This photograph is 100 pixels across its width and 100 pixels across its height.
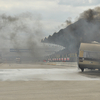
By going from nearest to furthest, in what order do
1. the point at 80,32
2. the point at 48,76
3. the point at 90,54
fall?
1. the point at 48,76
2. the point at 90,54
3. the point at 80,32

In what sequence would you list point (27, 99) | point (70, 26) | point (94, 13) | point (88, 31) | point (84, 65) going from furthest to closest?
point (70, 26) < point (88, 31) < point (94, 13) < point (84, 65) < point (27, 99)

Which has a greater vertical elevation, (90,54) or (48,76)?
(90,54)

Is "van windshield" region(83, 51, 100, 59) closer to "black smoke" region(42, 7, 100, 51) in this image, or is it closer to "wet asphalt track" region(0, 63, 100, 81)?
"wet asphalt track" region(0, 63, 100, 81)

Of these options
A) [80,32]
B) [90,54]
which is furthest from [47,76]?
[80,32]

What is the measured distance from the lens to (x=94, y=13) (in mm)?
74688

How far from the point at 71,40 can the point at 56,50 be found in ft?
36.4

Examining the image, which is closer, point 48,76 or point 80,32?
point 48,76

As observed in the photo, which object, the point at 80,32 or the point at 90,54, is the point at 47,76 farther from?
the point at 80,32

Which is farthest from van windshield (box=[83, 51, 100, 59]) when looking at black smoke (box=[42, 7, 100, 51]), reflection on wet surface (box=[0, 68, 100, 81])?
black smoke (box=[42, 7, 100, 51])

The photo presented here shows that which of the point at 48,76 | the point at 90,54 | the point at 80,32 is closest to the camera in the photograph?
the point at 48,76

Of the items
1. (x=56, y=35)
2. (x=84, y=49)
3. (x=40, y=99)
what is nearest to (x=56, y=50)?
(x=56, y=35)

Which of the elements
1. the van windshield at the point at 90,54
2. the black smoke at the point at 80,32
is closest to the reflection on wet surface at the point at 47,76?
the van windshield at the point at 90,54

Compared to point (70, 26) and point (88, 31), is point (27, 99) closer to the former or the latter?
point (88, 31)

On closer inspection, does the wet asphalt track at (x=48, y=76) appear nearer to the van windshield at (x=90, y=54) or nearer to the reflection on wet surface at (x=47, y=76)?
the reflection on wet surface at (x=47, y=76)
